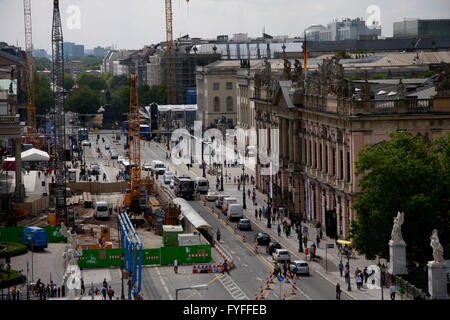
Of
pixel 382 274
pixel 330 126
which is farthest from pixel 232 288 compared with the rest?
pixel 330 126

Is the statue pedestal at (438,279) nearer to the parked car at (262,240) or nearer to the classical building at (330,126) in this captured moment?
the classical building at (330,126)

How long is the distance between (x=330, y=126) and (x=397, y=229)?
28729mm

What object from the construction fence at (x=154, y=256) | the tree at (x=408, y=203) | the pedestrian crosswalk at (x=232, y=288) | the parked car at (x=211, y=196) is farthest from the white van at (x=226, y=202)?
the tree at (x=408, y=203)

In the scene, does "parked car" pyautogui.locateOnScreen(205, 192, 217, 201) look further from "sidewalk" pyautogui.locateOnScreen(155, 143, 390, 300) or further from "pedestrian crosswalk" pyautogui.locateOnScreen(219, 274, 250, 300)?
"pedestrian crosswalk" pyautogui.locateOnScreen(219, 274, 250, 300)

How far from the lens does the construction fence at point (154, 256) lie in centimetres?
8269

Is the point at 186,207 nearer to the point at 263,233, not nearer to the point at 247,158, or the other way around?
the point at 263,233

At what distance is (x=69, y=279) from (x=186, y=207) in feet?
125

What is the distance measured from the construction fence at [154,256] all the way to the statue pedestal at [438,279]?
25.1 m

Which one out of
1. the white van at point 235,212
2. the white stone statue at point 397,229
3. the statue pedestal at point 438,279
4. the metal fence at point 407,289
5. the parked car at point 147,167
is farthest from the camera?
the parked car at point 147,167

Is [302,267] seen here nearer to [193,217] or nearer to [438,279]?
[438,279]

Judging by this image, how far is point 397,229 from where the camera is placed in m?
67.9

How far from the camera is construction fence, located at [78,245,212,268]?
271 feet

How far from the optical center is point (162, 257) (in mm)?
83312
